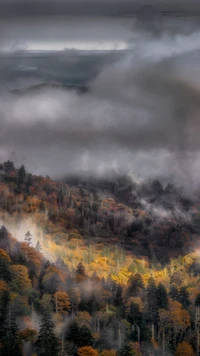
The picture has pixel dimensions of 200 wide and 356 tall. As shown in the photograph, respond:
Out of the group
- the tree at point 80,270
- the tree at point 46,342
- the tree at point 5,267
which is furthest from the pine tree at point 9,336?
the tree at point 80,270

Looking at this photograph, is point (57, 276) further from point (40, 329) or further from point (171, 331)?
point (171, 331)

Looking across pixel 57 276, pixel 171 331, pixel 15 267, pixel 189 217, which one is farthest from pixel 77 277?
pixel 189 217

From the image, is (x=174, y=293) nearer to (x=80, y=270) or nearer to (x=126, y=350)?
(x=126, y=350)

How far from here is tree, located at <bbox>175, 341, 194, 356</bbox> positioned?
19.8 ft

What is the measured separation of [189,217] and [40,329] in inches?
112

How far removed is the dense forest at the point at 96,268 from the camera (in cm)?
566

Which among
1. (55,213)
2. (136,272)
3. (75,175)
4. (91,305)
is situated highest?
(75,175)

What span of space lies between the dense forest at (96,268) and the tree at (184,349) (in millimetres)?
11

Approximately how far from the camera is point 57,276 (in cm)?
611

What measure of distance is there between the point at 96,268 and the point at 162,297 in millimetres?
816

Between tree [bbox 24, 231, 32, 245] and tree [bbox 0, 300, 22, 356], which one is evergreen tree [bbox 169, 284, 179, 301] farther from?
tree [bbox 0, 300, 22, 356]

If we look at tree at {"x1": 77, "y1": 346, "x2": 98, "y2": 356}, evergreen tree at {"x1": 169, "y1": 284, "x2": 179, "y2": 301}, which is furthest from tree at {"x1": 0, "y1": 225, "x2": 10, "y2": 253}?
evergreen tree at {"x1": 169, "y1": 284, "x2": 179, "y2": 301}

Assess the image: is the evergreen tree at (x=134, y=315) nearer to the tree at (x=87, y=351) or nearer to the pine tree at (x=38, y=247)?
the tree at (x=87, y=351)

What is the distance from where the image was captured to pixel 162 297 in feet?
21.0
